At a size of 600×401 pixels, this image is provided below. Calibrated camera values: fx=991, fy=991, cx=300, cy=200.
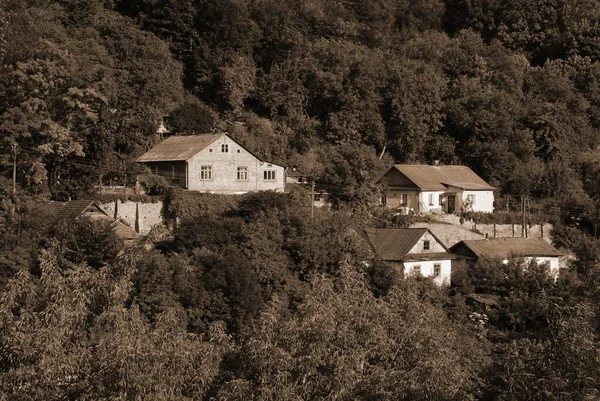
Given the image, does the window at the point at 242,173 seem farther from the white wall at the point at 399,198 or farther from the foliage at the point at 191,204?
the white wall at the point at 399,198

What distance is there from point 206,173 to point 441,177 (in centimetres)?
1029

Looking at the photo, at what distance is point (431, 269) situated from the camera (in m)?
30.3

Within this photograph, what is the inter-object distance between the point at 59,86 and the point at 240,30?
46.3 feet

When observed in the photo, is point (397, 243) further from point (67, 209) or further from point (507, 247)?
point (67, 209)

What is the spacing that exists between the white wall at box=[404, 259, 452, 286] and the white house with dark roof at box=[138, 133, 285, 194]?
517 cm

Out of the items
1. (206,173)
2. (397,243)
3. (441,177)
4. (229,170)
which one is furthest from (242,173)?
(441,177)

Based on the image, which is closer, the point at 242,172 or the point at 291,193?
the point at 291,193

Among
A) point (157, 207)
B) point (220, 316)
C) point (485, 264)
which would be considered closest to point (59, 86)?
point (157, 207)

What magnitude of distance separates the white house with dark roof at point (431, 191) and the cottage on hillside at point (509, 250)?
3115 millimetres

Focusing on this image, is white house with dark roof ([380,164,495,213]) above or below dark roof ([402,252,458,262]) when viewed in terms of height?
above

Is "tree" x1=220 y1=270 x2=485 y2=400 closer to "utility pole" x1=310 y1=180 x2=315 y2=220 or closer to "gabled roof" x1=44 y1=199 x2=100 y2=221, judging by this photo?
"gabled roof" x1=44 y1=199 x2=100 y2=221

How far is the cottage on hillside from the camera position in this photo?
105 ft

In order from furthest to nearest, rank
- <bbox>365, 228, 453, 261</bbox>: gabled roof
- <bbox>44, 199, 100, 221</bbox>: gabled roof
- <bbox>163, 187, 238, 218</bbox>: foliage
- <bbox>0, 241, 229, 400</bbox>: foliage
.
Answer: <bbox>365, 228, 453, 261</bbox>: gabled roof, <bbox>163, 187, 238, 218</bbox>: foliage, <bbox>44, 199, 100, 221</bbox>: gabled roof, <bbox>0, 241, 229, 400</bbox>: foliage

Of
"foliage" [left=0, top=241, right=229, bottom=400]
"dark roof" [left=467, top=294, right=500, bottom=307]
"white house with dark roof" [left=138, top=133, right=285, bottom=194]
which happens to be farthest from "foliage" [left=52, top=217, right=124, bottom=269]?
"dark roof" [left=467, top=294, right=500, bottom=307]
